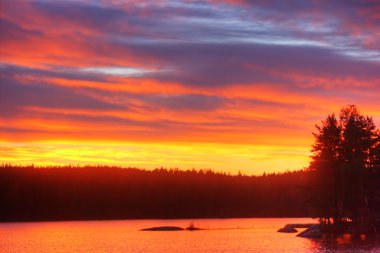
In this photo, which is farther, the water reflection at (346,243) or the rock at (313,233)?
the rock at (313,233)

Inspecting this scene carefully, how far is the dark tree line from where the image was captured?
329 feet

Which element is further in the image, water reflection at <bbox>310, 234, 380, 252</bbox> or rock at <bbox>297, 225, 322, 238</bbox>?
rock at <bbox>297, 225, 322, 238</bbox>

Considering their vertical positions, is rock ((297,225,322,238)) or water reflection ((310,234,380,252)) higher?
rock ((297,225,322,238))

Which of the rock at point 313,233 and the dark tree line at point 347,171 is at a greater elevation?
the dark tree line at point 347,171

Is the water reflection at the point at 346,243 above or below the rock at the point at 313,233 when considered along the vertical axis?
below

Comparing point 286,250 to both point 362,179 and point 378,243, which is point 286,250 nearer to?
point 378,243

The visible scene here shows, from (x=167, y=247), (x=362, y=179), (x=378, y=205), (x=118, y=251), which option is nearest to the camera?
(x=118, y=251)

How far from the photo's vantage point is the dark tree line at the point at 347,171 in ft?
329

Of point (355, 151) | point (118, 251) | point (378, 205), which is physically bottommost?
point (118, 251)

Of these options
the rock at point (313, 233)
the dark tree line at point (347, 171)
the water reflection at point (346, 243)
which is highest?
the dark tree line at point (347, 171)

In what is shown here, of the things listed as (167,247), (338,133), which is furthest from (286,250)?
(338,133)

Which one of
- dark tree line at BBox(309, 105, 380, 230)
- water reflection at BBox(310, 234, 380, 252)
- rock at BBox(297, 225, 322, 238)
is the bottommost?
water reflection at BBox(310, 234, 380, 252)

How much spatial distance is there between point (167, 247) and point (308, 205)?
26.6 meters

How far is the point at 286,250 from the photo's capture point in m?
79.9
